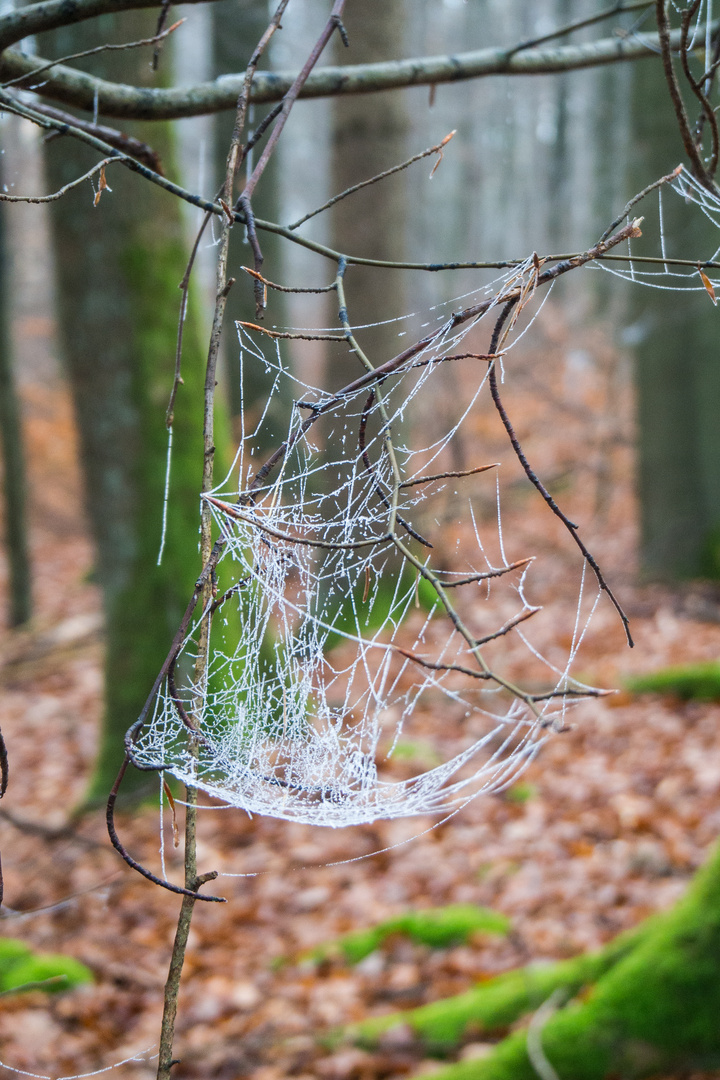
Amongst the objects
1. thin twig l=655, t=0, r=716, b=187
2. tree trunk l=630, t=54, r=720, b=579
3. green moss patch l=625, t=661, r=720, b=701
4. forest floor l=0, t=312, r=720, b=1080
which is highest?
thin twig l=655, t=0, r=716, b=187

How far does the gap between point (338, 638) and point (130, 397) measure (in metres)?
2.54

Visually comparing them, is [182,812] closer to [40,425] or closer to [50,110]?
[50,110]

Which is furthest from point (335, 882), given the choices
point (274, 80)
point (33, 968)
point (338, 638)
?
point (274, 80)

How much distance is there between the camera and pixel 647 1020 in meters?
2.54

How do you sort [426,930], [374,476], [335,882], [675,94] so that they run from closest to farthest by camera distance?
[374,476] < [675,94] < [426,930] < [335,882]

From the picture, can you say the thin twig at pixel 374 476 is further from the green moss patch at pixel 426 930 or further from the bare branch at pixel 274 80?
the green moss patch at pixel 426 930

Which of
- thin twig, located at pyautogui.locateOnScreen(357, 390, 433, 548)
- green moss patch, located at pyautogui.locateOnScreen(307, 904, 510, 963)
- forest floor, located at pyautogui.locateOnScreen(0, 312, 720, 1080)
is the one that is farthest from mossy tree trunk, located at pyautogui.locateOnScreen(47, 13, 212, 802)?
thin twig, located at pyautogui.locateOnScreen(357, 390, 433, 548)

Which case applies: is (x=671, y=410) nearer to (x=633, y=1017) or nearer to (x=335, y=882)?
(x=335, y=882)

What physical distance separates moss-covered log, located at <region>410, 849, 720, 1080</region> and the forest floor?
310mm

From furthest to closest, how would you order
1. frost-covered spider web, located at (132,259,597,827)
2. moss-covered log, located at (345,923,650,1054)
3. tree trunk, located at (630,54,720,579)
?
tree trunk, located at (630,54,720,579), moss-covered log, located at (345,923,650,1054), frost-covered spider web, located at (132,259,597,827)

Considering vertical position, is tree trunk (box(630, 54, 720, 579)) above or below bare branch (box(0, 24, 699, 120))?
below

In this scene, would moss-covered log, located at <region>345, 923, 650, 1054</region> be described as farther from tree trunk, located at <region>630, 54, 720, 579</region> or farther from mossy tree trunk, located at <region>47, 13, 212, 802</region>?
tree trunk, located at <region>630, 54, 720, 579</region>

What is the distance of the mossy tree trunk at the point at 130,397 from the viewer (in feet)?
13.5

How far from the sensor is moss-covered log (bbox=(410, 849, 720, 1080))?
2.49 metres
